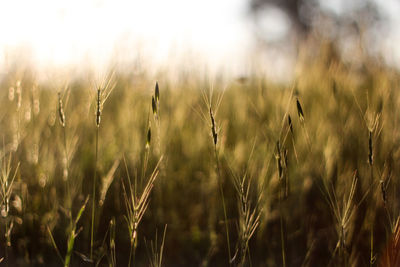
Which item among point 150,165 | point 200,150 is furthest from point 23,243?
point 200,150

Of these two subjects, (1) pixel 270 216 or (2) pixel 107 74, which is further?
(1) pixel 270 216

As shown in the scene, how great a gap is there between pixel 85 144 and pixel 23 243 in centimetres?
52

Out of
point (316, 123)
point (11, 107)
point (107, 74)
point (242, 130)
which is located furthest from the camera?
point (11, 107)

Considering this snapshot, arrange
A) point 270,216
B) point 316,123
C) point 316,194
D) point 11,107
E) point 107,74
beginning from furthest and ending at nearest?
point 11,107 → point 316,123 → point 316,194 → point 270,216 → point 107,74

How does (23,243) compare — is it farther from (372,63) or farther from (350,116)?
(372,63)

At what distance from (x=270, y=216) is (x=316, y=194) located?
291 mm

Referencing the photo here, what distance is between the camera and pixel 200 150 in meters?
1.51

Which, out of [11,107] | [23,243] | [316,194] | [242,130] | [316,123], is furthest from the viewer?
[11,107]

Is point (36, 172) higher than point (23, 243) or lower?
higher

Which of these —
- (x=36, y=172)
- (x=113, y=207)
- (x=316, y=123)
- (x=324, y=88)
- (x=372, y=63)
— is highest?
(x=372, y=63)

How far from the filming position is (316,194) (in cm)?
141

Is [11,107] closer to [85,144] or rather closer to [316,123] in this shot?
[85,144]

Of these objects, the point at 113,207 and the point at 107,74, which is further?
the point at 113,207

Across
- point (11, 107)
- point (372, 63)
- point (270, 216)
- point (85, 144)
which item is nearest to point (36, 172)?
point (85, 144)
